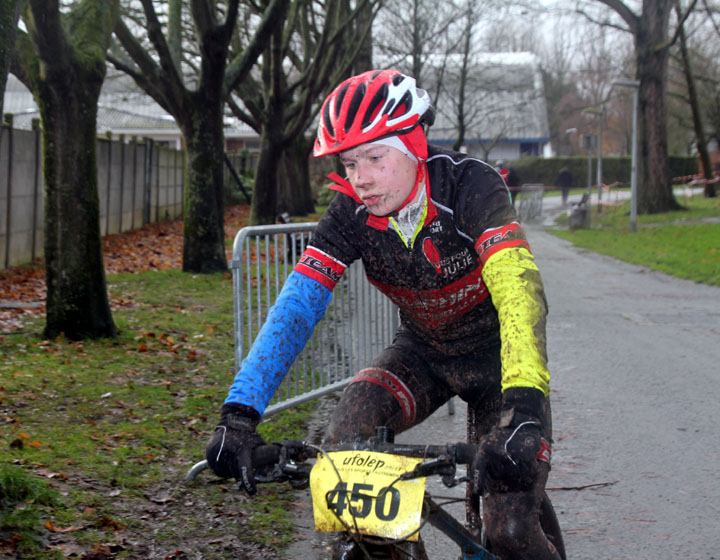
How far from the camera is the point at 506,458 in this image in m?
2.21

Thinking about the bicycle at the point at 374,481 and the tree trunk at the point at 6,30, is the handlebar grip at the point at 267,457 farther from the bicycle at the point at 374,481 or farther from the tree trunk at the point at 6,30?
the tree trunk at the point at 6,30

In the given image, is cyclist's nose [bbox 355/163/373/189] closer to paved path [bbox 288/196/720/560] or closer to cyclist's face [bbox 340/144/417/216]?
cyclist's face [bbox 340/144/417/216]

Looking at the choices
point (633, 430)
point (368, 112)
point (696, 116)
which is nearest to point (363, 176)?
point (368, 112)

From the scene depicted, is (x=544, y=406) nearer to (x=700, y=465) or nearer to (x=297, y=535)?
(x=297, y=535)

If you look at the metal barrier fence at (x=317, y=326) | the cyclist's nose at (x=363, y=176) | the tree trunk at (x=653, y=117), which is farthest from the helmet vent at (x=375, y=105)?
the tree trunk at (x=653, y=117)

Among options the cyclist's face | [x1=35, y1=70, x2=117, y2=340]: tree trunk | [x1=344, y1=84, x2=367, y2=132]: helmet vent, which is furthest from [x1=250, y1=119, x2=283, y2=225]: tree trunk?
[x1=344, y1=84, x2=367, y2=132]: helmet vent

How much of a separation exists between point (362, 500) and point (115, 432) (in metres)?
4.31

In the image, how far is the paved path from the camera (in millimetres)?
4730

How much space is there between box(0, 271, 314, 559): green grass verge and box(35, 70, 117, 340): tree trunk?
12.5 inches

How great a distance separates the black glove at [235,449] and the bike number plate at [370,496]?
0.64 ft

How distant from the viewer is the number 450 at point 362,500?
2.29 metres

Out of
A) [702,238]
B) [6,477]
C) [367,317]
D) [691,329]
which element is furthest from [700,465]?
[702,238]

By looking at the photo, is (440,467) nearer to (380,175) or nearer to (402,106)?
(380,175)

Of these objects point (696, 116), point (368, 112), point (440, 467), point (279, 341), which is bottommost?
point (440, 467)
